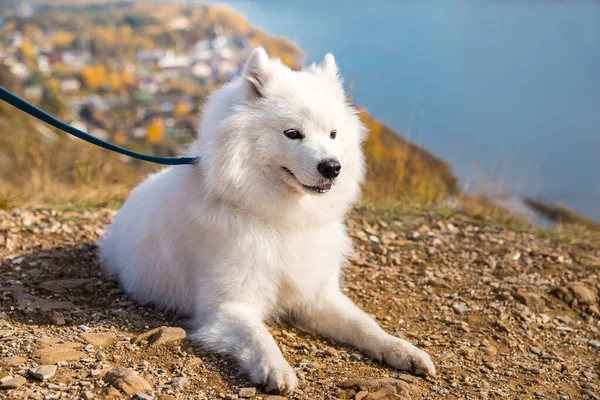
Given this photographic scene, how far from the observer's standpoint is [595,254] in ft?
18.8

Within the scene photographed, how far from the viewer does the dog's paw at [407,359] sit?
303 centimetres

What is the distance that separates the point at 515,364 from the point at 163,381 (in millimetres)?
2182

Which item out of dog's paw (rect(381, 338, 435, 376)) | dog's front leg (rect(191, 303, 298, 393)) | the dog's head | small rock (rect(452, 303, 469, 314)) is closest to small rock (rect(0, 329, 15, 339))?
dog's front leg (rect(191, 303, 298, 393))

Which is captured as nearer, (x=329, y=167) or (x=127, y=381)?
(x=127, y=381)

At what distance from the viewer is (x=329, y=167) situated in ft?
9.38

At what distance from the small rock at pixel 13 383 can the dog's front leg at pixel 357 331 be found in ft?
5.17

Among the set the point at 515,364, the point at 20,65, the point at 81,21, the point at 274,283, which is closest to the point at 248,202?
the point at 274,283

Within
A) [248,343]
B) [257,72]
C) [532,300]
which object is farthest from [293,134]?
[532,300]

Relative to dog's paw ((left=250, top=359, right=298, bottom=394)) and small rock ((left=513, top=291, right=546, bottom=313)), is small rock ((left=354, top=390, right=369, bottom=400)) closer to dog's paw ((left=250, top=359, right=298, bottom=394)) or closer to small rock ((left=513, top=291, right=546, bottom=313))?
dog's paw ((left=250, top=359, right=298, bottom=394))

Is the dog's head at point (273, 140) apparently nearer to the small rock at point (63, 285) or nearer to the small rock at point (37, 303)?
the small rock at point (37, 303)

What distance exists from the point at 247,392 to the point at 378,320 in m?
1.54

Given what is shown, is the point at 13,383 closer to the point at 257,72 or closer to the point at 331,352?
the point at 331,352

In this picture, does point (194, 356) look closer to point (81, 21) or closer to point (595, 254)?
point (595, 254)

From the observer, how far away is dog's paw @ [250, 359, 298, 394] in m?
2.62
